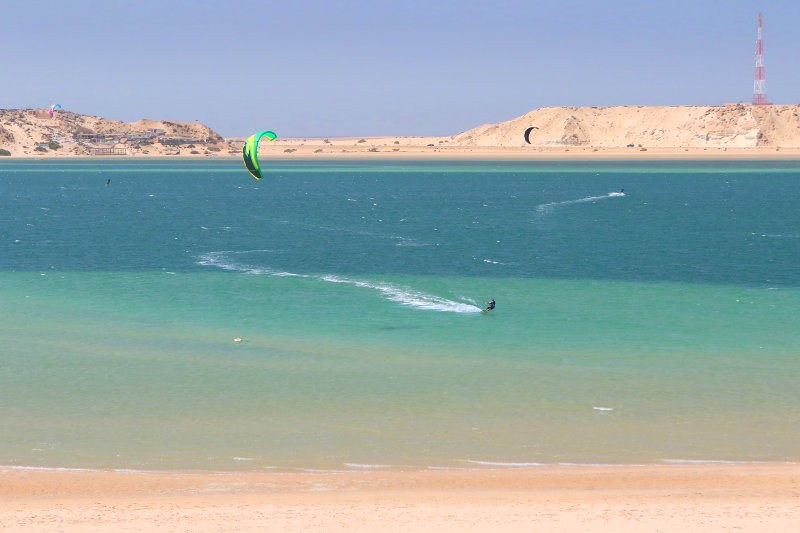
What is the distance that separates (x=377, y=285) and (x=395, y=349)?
14661 millimetres

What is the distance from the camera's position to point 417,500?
60.9 ft

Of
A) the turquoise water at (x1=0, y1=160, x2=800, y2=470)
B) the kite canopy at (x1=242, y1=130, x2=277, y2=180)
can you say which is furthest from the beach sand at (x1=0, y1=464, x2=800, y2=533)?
the kite canopy at (x1=242, y1=130, x2=277, y2=180)

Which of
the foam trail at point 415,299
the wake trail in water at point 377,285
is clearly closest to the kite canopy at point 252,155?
the wake trail in water at point 377,285

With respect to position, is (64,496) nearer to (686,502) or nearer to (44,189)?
(686,502)

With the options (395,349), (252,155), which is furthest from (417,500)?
(252,155)

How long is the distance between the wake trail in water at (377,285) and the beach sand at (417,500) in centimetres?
2016

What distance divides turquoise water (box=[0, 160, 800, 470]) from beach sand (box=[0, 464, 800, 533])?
3.60 ft

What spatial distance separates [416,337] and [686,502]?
17574 mm

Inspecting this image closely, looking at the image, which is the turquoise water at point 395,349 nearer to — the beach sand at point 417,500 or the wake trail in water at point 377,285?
the wake trail in water at point 377,285

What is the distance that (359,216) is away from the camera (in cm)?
9538

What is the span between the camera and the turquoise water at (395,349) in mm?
23031

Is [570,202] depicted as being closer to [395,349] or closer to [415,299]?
[415,299]

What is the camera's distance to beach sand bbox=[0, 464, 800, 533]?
1666cm

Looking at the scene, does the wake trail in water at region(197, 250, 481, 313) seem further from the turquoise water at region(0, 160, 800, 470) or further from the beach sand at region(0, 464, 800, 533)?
the beach sand at region(0, 464, 800, 533)
